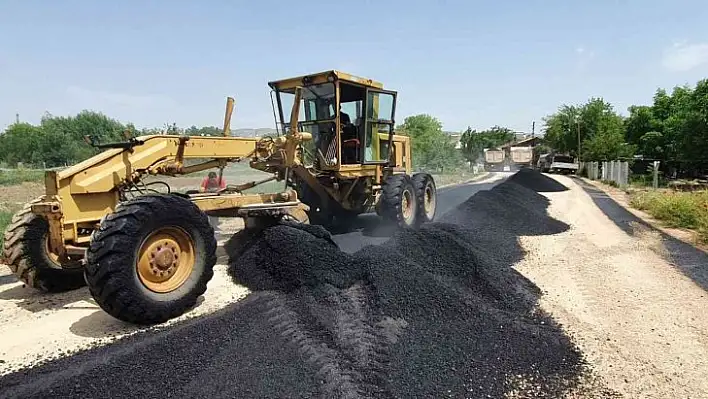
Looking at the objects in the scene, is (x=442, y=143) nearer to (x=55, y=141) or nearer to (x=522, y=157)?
(x=522, y=157)

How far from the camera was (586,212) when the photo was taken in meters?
13.4

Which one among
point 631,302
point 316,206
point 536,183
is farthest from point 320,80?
point 536,183

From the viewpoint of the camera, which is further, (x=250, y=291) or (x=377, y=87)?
(x=377, y=87)

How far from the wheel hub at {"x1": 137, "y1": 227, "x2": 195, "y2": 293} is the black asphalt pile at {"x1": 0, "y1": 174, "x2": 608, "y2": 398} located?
58 cm

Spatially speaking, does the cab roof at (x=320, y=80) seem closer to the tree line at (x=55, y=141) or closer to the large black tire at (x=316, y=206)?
the large black tire at (x=316, y=206)

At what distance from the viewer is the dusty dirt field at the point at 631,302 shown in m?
3.83

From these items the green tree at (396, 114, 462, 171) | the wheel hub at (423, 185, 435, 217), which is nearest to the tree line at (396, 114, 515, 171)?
the green tree at (396, 114, 462, 171)

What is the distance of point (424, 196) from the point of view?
9.70 m

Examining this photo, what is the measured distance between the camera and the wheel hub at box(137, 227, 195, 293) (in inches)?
174

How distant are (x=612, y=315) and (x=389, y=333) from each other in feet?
7.83

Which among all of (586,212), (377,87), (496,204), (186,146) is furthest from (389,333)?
(586,212)

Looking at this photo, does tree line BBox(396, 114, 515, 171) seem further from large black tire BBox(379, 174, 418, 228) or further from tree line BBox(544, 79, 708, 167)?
large black tire BBox(379, 174, 418, 228)

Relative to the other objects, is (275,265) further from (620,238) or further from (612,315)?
(620,238)

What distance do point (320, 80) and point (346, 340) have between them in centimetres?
478
